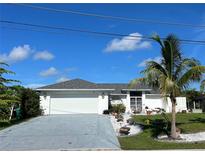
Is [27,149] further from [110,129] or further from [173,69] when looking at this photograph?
[173,69]

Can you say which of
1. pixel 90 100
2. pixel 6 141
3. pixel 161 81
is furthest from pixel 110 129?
pixel 90 100

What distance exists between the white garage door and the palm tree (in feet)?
49.9

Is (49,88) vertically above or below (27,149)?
above

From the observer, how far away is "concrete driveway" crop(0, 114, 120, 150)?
1426cm

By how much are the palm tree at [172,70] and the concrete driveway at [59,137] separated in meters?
3.47

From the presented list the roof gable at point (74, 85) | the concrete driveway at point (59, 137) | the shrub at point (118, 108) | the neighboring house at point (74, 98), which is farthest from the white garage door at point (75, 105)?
the concrete driveway at point (59, 137)

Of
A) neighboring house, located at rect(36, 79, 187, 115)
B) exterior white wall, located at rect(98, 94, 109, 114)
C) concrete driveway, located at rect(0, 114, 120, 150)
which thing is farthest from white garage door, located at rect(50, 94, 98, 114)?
concrete driveway, located at rect(0, 114, 120, 150)

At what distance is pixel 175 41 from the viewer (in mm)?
16969

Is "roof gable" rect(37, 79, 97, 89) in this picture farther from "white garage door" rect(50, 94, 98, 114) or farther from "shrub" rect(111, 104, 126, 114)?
"shrub" rect(111, 104, 126, 114)

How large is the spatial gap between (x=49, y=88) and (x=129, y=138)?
16616 millimetres

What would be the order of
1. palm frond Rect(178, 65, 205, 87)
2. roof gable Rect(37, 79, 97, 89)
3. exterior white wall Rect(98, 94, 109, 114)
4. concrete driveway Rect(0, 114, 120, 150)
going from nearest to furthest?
concrete driveway Rect(0, 114, 120, 150) < palm frond Rect(178, 65, 205, 87) < exterior white wall Rect(98, 94, 109, 114) < roof gable Rect(37, 79, 97, 89)

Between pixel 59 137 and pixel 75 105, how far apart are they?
15.4 meters

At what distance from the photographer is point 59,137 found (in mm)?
16562

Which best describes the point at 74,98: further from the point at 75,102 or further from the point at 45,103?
the point at 45,103
